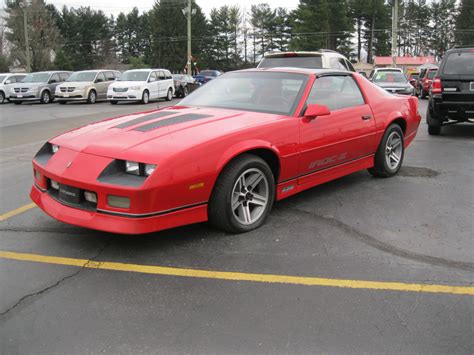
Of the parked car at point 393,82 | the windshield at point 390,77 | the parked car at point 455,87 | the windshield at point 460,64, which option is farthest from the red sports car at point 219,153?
the windshield at point 390,77

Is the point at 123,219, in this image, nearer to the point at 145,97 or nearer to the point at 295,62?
the point at 295,62

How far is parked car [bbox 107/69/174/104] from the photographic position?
70.5ft

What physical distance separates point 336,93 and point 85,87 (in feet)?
63.8

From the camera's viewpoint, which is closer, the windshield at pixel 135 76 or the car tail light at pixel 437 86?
the car tail light at pixel 437 86

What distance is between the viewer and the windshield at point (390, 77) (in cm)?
1822

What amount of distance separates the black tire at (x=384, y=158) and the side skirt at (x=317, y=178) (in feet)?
0.46

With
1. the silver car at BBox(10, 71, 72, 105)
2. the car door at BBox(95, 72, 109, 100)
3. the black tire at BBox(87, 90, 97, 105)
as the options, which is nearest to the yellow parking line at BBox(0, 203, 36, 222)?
the black tire at BBox(87, 90, 97, 105)

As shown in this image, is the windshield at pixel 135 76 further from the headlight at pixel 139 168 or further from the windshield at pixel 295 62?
the headlight at pixel 139 168

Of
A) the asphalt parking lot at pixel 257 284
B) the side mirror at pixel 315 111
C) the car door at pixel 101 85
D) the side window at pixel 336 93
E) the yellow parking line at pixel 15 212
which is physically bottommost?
the asphalt parking lot at pixel 257 284

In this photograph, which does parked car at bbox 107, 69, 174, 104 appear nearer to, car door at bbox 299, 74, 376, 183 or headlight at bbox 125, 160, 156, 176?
car door at bbox 299, 74, 376, 183

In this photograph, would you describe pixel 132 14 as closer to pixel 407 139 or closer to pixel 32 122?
pixel 32 122

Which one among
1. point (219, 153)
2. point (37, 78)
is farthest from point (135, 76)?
point (219, 153)

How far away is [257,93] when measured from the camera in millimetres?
5043

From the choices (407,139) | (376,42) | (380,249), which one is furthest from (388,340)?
(376,42)
